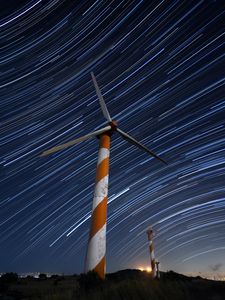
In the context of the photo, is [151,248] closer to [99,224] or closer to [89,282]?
[99,224]

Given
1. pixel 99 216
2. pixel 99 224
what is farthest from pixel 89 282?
pixel 99 216

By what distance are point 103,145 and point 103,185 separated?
1840 mm

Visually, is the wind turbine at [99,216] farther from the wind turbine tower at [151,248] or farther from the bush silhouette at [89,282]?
the wind turbine tower at [151,248]

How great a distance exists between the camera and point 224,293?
5.64 meters

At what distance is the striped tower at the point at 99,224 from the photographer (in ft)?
21.1

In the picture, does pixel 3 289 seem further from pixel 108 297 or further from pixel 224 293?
Result: pixel 224 293

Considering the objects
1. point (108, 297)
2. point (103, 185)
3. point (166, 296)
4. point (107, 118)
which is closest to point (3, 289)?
point (103, 185)

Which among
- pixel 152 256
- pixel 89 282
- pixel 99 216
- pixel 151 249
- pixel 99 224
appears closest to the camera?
pixel 89 282

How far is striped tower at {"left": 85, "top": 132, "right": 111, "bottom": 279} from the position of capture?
6.44m

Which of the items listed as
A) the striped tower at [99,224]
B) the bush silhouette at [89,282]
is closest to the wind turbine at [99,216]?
the striped tower at [99,224]

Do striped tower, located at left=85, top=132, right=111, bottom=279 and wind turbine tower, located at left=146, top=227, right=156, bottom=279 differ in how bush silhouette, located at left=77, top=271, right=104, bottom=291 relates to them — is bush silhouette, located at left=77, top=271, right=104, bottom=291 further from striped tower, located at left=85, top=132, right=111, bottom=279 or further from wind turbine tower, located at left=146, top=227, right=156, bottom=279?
wind turbine tower, located at left=146, top=227, right=156, bottom=279

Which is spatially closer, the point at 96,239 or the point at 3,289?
the point at 96,239

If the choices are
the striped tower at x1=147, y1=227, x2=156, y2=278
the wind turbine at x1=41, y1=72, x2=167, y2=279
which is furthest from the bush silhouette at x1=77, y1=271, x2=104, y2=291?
the striped tower at x1=147, y1=227, x2=156, y2=278

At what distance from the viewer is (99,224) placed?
7.04 meters
